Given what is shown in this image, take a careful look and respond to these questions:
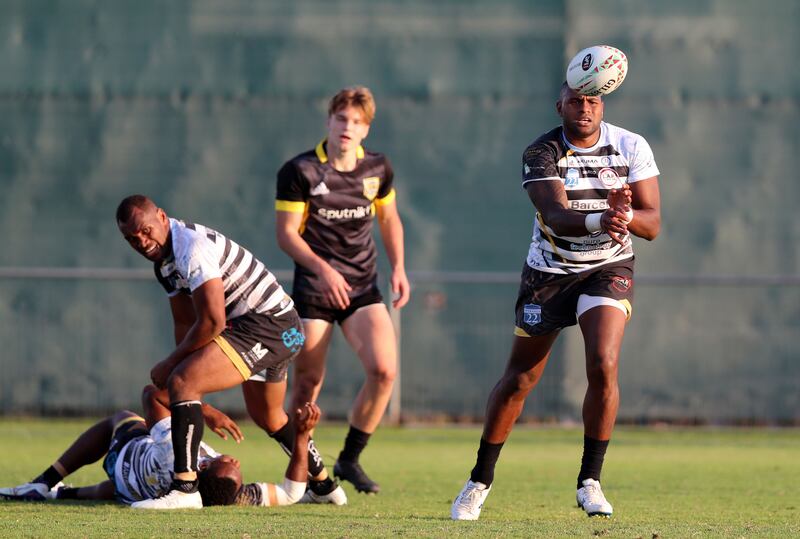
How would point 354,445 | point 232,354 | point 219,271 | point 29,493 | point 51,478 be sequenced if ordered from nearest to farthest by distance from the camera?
point 219,271 → point 232,354 → point 29,493 → point 51,478 → point 354,445

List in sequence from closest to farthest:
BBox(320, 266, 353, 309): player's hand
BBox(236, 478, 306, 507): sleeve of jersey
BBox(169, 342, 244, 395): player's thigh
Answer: BBox(169, 342, 244, 395): player's thigh
BBox(236, 478, 306, 507): sleeve of jersey
BBox(320, 266, 353, 309): player's hand

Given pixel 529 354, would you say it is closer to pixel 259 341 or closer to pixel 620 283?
pixel 620 283

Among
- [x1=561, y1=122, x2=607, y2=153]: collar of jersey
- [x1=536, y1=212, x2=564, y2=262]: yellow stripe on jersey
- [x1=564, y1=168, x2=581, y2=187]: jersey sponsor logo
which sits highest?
[x1=561, y1=122, x2=607, y2=153]: collar of jersey

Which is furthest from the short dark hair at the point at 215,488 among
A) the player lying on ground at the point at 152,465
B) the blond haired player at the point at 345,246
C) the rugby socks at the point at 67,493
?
the blond haired player at the point at 345,246

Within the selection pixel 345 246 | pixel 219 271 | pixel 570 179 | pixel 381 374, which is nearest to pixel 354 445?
pixel 381 374

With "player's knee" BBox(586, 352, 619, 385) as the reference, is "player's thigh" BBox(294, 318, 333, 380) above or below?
below

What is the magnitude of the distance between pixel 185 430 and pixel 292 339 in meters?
0.81

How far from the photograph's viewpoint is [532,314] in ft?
23.1

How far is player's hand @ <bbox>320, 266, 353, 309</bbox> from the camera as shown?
818cm

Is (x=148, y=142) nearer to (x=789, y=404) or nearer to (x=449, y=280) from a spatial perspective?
(x=449, y=280)

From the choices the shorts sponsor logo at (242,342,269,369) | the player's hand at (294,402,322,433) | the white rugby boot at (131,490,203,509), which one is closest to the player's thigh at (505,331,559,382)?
the player's hand at (294,402,322,433)

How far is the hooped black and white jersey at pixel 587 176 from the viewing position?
7.01m

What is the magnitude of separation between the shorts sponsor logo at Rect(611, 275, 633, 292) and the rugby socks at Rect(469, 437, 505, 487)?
101cm

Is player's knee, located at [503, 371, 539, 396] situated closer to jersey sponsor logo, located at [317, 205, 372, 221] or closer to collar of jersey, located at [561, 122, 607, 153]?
collar of jersey, located at [561, 122, 607, 153]
